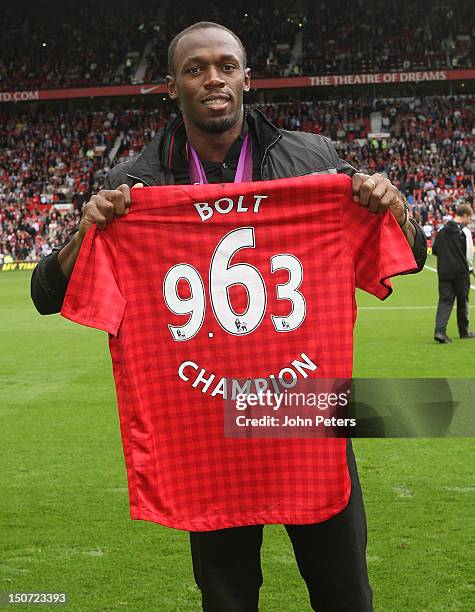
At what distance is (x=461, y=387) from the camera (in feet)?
27.6

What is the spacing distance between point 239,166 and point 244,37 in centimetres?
4682

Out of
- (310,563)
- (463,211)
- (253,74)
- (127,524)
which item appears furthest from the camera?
(253,74)

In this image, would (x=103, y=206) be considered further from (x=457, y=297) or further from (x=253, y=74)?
(x=253, y=74)

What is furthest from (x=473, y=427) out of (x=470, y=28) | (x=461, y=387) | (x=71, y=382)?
(x=470, y=28)

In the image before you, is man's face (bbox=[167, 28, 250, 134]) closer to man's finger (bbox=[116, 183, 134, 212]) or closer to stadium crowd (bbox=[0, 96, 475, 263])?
man's finger (bbox=[116, 183, 134, 212])

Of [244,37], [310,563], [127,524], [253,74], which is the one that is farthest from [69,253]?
[244,37]

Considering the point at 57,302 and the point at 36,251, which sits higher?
the point at 36,251

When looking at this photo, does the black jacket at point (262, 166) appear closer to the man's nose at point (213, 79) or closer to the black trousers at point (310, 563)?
the man's nose at point (213, 79)

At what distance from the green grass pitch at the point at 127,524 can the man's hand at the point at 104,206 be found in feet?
6.27

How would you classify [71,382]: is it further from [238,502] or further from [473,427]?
[238,502]

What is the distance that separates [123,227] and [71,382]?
6732 mm

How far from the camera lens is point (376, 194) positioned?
8.59 ft

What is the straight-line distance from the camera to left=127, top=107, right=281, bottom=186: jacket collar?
272cm

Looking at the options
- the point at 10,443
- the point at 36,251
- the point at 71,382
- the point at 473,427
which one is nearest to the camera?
the point at 473,427
